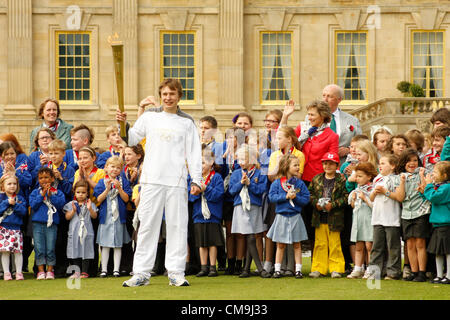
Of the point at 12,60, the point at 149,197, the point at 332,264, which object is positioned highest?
the point at 12,60

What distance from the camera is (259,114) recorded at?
34000mm

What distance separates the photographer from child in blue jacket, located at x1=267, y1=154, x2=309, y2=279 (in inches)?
465

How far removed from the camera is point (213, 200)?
12297 mm

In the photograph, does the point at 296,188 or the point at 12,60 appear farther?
the point at 12,60

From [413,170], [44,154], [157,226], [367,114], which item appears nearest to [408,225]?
[413,170]

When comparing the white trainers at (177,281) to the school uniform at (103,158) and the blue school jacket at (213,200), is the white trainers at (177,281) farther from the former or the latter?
the school uniform at (103,158)

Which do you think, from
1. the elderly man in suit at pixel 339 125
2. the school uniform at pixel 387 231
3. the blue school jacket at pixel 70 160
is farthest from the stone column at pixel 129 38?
the school uniform at pixel 387 231

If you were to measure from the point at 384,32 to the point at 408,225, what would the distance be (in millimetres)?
23292

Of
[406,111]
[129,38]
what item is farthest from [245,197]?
[129,38]

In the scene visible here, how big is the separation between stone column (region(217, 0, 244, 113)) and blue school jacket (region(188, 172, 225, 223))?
70.5ft

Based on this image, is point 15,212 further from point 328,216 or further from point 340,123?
point 340,123

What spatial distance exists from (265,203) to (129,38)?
22.2 m

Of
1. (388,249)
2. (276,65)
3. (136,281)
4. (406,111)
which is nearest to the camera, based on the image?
(136,281)

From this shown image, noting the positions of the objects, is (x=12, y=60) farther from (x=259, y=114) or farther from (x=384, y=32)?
(x=384, y=32)
